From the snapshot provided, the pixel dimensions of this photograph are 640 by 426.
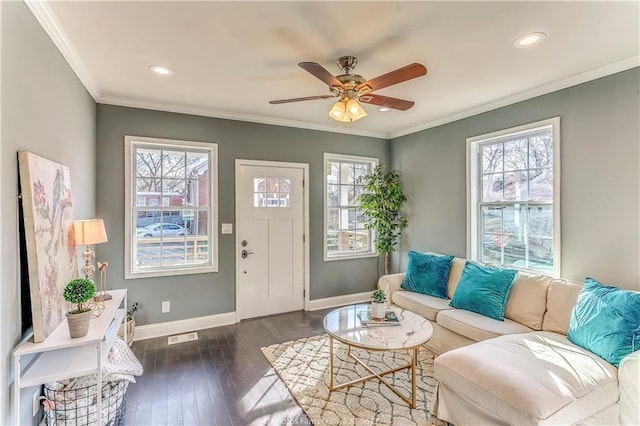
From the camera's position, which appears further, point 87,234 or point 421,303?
point 421,303

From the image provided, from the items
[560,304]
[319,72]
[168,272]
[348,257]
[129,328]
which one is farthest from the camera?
[348,257]

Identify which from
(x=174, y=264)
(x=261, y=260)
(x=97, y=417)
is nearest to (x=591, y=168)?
(x=261, y=260)

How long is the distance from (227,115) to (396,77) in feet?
8.04

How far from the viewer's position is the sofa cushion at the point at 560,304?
8.06ft

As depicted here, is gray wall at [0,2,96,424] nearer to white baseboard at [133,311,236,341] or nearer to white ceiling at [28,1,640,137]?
white ceiling at [28,1,640,137]

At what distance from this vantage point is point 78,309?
5.84 feet

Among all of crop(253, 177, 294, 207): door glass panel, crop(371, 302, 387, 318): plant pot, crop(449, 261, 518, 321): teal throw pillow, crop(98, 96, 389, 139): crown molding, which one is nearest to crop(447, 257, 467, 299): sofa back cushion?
crop(449, 261, 518, 321): teal throw pillow

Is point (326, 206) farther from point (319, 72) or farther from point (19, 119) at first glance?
point (19, 119)

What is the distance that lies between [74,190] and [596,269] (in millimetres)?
4532

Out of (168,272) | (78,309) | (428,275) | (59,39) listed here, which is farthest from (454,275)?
(59,39)

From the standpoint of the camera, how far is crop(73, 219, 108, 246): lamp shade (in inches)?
91.0

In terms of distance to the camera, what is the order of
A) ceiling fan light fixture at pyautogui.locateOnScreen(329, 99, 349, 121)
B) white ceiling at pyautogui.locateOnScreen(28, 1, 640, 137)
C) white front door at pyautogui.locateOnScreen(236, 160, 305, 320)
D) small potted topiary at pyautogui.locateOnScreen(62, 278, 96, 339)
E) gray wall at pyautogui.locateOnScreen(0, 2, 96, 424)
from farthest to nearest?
white front door at pyautogui.locateOnScreen(236, 160, 305, 320) < ceiling fan light fixture at pyautogui.locateOnScreen(329, 99, 349, 121) < white ceiling at pyautogui.locateOnScreen(28, 1, 640, 137) < small potted topiary at pyautogui.locateOnScreen(62, 278, 96, 339) < gray wall at pyautogui.locateOnScreen(0, 2, 96, 424)

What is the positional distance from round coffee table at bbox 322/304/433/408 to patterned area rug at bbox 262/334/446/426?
69 mm

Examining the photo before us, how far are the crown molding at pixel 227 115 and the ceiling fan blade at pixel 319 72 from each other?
2.00 metres
